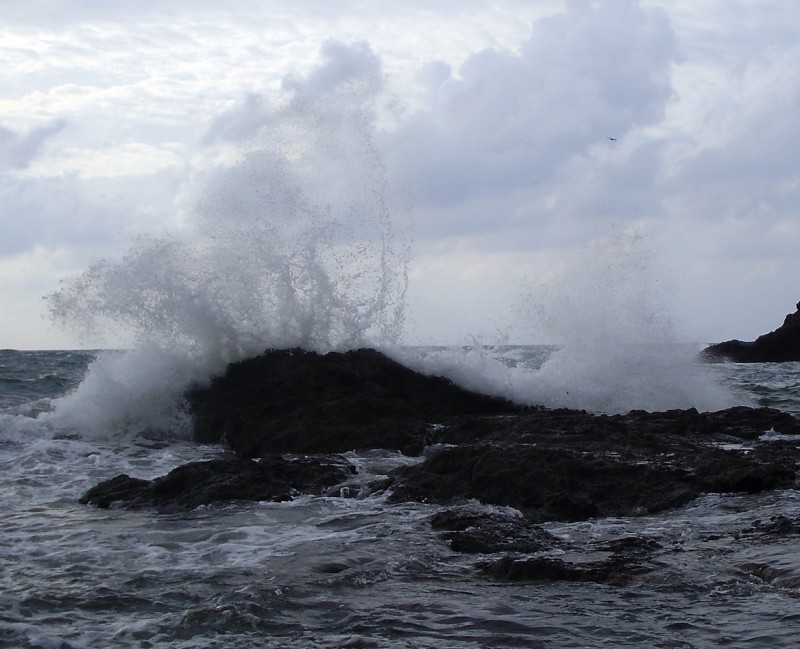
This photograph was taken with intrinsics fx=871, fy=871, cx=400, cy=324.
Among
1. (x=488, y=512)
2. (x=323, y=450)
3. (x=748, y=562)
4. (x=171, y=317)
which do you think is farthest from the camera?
(x=171, y=317)

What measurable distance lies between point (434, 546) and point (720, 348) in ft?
145

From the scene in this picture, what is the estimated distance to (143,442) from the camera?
42.1 feet

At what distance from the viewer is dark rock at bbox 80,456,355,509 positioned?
8383 millimetres

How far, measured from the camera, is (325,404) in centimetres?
1196

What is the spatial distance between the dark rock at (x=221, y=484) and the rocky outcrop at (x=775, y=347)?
125 feet

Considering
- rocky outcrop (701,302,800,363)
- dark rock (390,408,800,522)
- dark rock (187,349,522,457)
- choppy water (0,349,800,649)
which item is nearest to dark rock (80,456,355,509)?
choppy water (0,349,800,649)

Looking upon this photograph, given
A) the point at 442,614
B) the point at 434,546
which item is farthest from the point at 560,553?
the point at 442,614

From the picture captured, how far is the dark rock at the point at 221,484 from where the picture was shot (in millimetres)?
8383

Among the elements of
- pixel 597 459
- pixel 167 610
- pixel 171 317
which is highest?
pixel 171 317

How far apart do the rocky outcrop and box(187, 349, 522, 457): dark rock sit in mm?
33319

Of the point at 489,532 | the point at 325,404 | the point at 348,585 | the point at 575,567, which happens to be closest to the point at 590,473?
the point at 489,532

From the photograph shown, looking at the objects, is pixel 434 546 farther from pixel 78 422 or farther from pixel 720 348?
pixel 720 348

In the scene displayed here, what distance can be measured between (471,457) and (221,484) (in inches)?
97.0

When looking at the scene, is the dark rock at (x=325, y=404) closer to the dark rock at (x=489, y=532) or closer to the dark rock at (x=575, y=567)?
the dark rock at (x=489, y=532)
